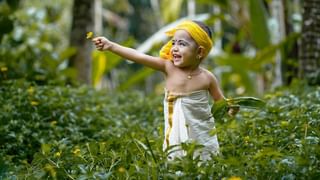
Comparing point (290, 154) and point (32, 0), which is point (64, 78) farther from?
point (32, 0)

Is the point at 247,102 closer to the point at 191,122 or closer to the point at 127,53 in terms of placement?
the point at 191,122

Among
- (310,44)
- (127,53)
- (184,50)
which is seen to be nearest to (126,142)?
(127,53)

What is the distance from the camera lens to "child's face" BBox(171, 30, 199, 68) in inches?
135

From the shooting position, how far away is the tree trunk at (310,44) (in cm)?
650

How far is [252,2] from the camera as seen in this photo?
8.40m

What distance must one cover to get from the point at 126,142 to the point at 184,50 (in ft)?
1.95

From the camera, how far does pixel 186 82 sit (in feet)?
11.3

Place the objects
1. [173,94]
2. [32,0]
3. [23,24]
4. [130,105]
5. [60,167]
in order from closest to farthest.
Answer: [60,167]
[173,94]
[130,105]
[23,24]
[32,0]

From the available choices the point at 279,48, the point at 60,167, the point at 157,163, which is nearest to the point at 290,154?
the point at 157,163

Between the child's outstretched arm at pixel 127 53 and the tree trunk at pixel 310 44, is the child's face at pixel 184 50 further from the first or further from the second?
the tree trunk at pixel 310 44

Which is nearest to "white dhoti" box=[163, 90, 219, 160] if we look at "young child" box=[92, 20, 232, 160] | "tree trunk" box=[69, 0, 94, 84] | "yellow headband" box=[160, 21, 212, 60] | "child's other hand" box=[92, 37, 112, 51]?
"young child" box=[92, 20, 232, 160]

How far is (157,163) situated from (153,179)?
106mm

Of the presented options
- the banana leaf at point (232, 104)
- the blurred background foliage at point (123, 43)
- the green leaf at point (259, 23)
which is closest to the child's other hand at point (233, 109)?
the banana leaf at point (232, 104)

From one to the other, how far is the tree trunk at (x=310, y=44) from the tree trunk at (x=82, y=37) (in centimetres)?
257
